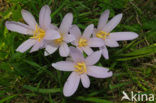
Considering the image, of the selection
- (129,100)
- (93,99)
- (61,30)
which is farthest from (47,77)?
(129,100)

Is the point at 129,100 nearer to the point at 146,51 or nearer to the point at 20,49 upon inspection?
the point at 146,51

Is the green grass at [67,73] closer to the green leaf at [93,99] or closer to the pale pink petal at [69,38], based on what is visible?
the green leaf at [93,99]

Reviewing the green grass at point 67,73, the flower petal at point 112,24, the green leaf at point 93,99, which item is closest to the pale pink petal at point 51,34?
the green grass at point 67,73

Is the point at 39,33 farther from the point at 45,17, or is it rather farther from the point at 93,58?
the point at 93,58

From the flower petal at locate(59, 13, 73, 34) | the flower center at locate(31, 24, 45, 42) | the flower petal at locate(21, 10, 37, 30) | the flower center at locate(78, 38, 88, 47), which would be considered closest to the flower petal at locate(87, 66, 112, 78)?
the flower center at locate(78, 38, 88, 47)

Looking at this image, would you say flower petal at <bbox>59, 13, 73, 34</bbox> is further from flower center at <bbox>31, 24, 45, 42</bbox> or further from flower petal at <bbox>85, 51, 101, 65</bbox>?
flower petal at <bbox>85, 51, 101, 65</bbox>

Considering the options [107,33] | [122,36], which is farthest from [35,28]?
[122,36]
